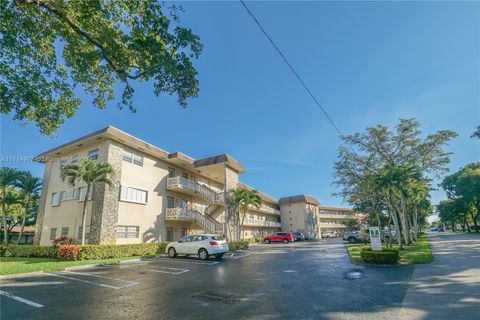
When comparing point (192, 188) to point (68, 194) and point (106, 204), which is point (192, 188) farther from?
point (68, 194)

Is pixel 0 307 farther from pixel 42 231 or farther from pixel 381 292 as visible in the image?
pixel 42 231

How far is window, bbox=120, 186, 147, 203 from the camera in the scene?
64.8 ft

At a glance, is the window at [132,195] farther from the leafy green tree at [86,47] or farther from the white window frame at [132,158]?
the leafy green tree at [86,47]

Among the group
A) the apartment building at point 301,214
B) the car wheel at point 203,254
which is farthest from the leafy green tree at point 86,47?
the apartment building at point 301,214

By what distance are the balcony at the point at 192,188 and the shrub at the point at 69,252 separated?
10.3 m

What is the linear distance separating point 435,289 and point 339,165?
2302 cm

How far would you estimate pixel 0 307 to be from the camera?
242 inches

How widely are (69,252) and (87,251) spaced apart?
1.02m

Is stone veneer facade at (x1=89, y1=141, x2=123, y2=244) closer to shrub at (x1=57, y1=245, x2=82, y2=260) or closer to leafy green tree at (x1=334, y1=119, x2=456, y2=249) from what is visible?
shrub at (x1=57, y1=245, x2=82, y2=260)

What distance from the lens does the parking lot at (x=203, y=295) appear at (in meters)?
5.72

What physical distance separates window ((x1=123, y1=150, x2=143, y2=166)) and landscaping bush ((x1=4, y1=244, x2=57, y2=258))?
7.95 meters

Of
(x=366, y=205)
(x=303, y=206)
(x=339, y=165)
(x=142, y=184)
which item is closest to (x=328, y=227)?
(x=303, y=206)

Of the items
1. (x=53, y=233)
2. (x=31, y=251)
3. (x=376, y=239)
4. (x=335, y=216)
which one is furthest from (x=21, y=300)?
(x=335, y=216)

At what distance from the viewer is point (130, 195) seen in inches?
804
